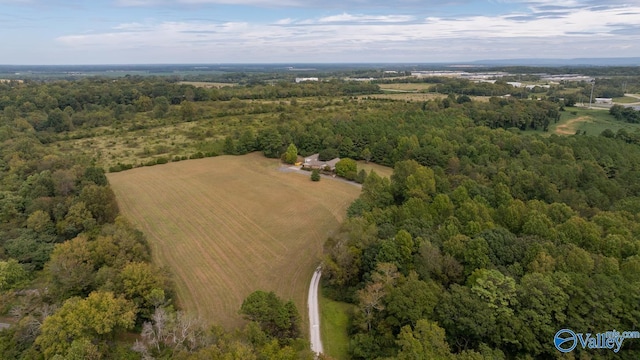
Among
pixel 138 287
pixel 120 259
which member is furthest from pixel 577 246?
pixel 120 259

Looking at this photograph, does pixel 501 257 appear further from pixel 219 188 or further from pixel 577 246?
pixel 219 188

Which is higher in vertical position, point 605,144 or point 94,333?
point 605,144

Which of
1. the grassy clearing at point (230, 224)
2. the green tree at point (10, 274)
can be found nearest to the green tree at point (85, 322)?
the grassy clearing at point (230, 224)

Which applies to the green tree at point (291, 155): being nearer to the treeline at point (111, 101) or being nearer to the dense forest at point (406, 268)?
the dense forest at point (406, 268)

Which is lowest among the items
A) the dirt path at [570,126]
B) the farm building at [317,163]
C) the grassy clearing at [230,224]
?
the grassy clearing at [230,224]

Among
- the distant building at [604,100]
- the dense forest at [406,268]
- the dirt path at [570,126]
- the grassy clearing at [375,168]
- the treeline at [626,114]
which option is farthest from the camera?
the distant building at [604,100]

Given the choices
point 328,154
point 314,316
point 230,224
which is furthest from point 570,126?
point 314,316

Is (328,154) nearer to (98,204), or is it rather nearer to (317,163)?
(317,163)
